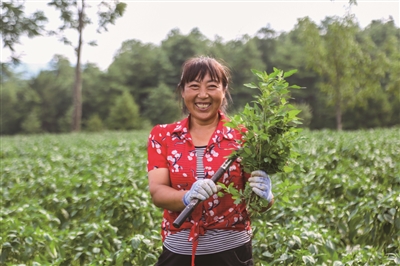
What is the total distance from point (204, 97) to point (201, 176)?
335mm

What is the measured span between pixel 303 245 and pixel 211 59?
1643 mm

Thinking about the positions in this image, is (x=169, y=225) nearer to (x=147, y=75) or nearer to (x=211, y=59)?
(x=211, y=59)

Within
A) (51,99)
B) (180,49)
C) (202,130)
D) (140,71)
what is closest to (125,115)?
(51,99)

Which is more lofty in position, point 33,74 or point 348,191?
point 33,74

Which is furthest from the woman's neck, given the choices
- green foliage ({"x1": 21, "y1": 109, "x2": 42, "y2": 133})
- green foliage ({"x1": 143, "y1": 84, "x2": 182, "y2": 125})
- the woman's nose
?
green foliage ({"x1": 21, "y1": 109, "x2": 42, "y2": 133})

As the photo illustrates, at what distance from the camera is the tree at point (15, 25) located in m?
18.9

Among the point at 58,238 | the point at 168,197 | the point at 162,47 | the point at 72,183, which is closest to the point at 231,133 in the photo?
the point at 168,197

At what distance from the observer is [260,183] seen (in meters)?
2.06

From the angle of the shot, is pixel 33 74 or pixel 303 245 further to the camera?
pixel 33 74

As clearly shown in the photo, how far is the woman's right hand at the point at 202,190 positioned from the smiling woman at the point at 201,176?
0.05m

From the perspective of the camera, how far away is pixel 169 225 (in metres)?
2.25

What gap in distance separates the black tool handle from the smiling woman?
49mm

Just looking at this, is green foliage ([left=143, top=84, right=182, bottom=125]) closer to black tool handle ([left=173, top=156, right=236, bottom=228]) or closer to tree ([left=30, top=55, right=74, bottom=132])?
tree ([left=30, top=55, right=74, bottom=132])

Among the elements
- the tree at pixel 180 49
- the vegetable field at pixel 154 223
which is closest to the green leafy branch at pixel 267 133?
the vegetable field at pixel 154 223
